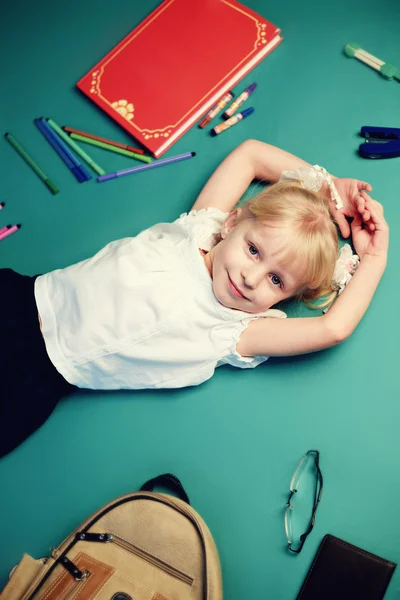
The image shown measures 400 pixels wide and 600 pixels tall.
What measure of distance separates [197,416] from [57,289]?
35cm

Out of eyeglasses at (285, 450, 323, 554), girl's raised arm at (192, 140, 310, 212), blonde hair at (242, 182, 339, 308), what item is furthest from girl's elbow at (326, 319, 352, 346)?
girl's raised arm at (192, 140, 310, 212)

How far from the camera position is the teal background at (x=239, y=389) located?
96 centimetres

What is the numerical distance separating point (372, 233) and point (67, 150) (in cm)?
70

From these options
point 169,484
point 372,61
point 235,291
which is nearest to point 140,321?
point 235,291

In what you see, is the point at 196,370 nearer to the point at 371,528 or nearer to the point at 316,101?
the point at 371,528

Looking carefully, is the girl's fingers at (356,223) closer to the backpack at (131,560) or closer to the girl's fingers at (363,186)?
the girl's fingers at (363,186)

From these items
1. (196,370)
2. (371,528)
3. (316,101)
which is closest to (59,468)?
(196,370)

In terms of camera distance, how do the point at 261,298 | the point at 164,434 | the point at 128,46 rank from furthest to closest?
the point at 128,46 → the point at 164,434 → the point at 261,298

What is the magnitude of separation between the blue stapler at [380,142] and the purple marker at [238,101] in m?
0.27

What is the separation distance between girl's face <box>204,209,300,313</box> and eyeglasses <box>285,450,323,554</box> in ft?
0.95

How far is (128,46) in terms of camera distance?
4.31 ft

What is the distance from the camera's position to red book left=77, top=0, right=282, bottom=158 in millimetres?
1242

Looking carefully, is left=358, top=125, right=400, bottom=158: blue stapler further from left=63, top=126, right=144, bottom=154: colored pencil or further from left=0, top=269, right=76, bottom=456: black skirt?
left=0, top=269, right=76, bottom=456: black skirt

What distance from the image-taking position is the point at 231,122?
124 centimetres
